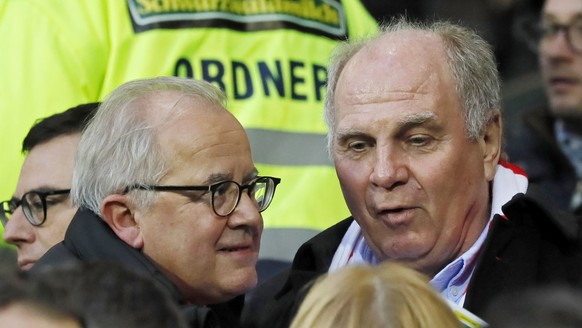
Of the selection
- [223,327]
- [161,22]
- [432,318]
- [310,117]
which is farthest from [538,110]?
[432,318]

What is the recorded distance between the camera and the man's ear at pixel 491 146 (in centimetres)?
429

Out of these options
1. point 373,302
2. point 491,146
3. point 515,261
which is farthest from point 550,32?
point 373,302

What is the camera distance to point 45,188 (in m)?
4.50

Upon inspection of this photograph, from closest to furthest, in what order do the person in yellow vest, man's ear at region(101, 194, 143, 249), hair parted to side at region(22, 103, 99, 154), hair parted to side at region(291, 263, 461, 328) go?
hair parted to side at region(291, 263, 461, 328) → man's ear at region(101, 194, 143, 249) → hair parted to side at region(22, 103, 99, 154) → the person in yellow vest

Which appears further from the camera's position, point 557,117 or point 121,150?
point 557,117

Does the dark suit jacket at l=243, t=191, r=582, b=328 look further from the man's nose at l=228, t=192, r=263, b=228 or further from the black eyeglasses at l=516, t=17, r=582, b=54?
the black eyeglasses at l=516, t=17, r=582, b=54

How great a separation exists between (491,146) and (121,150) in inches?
43.0

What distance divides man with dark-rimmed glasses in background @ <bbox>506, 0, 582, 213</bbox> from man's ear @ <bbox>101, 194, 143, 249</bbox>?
8.38ft

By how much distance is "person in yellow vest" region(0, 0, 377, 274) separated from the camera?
4.69 meters

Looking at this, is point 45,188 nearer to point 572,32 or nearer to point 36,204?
point 36,204

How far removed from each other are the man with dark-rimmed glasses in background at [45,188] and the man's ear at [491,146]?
117 centimetres

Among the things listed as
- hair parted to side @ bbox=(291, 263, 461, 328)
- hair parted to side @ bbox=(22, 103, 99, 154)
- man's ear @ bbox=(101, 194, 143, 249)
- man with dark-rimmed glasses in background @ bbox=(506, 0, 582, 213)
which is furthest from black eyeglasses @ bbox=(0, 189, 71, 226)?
A: man with dark-rimmed glasses in background @ bbox=(506, 0, 582, 213)

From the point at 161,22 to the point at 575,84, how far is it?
205 cm

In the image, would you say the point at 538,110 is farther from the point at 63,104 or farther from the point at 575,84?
the point at 63,104
